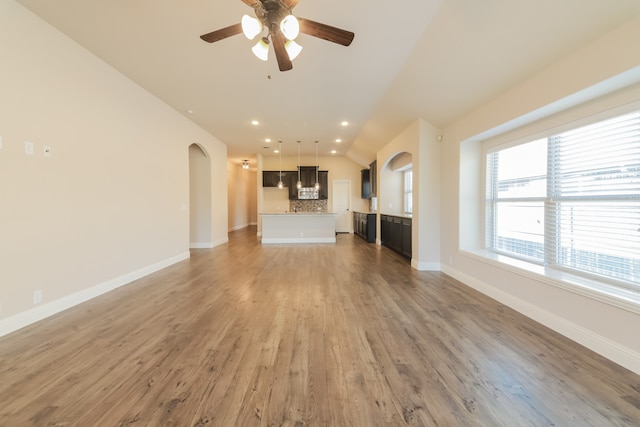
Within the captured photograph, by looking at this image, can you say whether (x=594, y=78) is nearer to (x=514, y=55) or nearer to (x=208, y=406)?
(x=514, y=55)

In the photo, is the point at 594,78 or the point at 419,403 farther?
the point at 594,78

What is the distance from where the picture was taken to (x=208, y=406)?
56.2 inches

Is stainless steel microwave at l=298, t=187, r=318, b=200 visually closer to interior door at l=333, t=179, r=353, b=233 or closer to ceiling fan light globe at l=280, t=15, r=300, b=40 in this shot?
interior door at l=333, t=179, r=353, b=233

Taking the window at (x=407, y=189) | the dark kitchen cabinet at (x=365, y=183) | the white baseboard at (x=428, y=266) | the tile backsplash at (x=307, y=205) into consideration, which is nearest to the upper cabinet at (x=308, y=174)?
the tile backsplash at (x=307, y=205)

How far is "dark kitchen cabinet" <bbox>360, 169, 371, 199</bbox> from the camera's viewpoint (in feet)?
30.4

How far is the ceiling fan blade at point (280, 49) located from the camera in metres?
2.15

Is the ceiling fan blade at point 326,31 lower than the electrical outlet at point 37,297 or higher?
higher

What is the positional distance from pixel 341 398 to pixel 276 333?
0.94m

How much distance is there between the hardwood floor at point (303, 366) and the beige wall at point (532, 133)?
18 cm

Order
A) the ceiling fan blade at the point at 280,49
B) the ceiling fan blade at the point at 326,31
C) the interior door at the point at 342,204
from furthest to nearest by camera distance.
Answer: the interior door at the point at 342,204
the ceiling fan blade at the point at 280,49
the ceiling fan blade at the point at 326,31

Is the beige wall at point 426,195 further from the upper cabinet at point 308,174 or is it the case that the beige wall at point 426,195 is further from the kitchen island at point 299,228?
the upper cabinet at point 308,174

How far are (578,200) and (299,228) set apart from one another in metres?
6.25

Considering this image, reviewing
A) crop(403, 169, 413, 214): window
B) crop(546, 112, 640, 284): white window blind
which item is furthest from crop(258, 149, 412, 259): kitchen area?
crop(546, 112, 640, 284): white window blind

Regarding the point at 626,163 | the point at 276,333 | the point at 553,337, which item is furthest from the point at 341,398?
the point at 626,163
